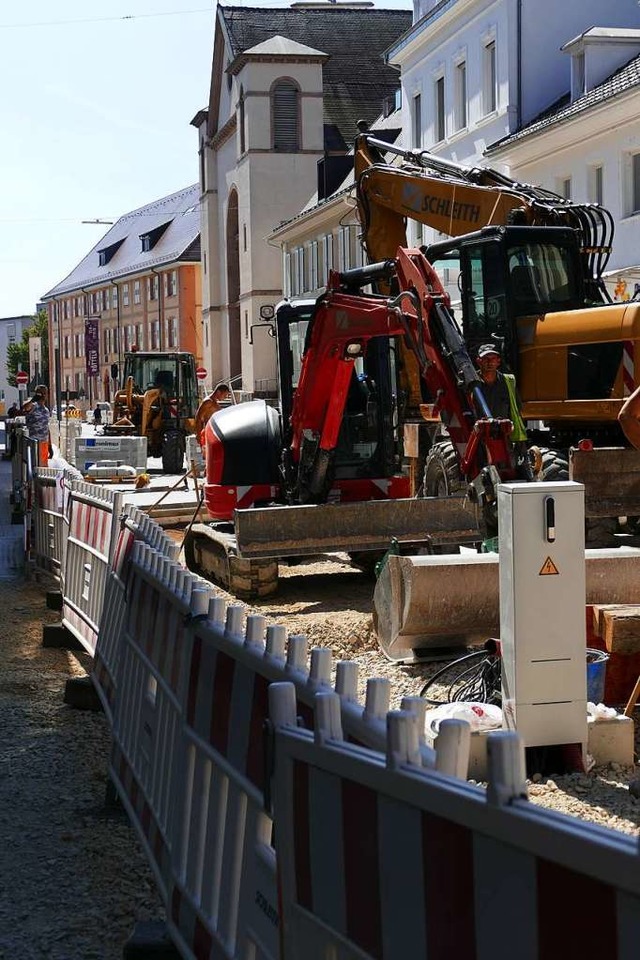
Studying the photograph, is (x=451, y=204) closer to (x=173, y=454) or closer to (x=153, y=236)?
(x=173, y=454)

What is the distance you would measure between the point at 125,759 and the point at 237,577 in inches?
278

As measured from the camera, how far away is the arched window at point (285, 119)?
69.6 metres

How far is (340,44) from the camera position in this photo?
74750 millimetres

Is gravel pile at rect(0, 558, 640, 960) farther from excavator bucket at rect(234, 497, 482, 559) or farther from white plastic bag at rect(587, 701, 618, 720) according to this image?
excavator bucket at rect(234, 497, 482, 559)

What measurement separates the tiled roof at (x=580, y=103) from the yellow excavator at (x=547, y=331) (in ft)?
41.8

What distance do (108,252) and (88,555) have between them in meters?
108

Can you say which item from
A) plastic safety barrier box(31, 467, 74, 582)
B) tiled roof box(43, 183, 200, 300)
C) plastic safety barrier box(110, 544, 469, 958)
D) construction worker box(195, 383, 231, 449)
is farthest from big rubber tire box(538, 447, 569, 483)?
tiled roof box(43, 183, 200, 300)

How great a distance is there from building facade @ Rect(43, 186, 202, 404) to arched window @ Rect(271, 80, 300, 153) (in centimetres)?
2120

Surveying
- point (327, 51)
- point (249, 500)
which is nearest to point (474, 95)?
point (249, 500)

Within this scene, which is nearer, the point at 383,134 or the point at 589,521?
the point at 589,521

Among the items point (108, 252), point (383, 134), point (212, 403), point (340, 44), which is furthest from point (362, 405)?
point (108, 252)

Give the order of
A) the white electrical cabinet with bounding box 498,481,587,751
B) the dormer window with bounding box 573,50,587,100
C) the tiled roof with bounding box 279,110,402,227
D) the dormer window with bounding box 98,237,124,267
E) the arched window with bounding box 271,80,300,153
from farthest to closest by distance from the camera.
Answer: the dormer window with bounding box 98,237,124,267 → the arched window with bounding box 271,80,300,153 → the tiled roof with bounding box 279,110,402,227 → the dormer window with bounding box 573,50,587,100 → the white electrical cabinet with bounding box 498,481,587,751

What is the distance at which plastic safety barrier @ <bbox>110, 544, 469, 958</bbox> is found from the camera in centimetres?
343

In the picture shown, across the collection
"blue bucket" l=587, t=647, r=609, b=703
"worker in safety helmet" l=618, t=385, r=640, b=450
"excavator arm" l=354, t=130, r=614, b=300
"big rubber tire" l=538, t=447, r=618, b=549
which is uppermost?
"excavator arm" l=354, t=130, r=614, b=300
